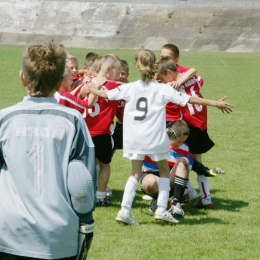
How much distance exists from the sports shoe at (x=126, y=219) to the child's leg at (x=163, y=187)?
282 millimetres

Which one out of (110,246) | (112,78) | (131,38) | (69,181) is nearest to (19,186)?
(69,181)

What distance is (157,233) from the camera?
226 inches

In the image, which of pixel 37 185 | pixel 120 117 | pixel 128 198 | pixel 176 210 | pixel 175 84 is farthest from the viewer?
pixel 120 117

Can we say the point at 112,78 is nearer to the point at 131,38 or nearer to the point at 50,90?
the point at 50,90

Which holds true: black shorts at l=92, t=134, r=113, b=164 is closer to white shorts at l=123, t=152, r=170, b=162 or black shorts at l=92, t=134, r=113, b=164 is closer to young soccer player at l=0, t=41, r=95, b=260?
white shorts at l=123, t=152, r=170, b=162

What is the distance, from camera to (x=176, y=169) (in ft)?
21.1

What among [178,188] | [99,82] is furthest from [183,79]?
[178,188]

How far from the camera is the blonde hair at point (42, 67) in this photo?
2.83 m

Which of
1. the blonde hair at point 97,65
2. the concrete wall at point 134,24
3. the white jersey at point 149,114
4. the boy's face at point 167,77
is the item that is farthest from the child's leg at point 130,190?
the concrete wall at point 134,24

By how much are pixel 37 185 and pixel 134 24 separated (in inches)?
2027

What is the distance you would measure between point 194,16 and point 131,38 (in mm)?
7041

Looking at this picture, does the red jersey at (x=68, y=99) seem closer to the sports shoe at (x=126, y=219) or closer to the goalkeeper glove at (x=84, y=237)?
the sports shoe at (x=126, y=219)

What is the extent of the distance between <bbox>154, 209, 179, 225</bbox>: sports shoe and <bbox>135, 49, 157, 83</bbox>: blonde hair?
4.32ft

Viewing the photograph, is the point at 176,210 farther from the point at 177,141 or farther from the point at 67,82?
the point at 67,82
